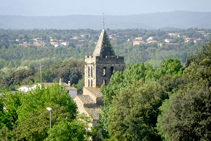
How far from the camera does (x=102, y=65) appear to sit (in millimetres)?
50688

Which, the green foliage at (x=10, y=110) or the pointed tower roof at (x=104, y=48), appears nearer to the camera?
the green foliage at (x=10, y=110)

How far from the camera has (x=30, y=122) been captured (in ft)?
111

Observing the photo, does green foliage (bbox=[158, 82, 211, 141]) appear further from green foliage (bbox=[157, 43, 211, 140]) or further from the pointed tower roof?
the pointed tower roof

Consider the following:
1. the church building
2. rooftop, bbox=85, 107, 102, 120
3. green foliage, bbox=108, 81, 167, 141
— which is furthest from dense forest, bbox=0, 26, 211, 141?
the church building

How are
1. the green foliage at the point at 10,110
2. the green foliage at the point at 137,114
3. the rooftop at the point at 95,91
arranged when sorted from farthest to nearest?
1. the rooftop at the point at 95,91
2. the green foliage at the point at 10,110
3. the green foliage at the point at 137,114

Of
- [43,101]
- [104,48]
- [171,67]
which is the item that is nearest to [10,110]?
[43,101]

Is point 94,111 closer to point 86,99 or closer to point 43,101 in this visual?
point 86,99

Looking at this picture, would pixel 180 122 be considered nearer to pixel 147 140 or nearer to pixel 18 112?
pixel 147 140

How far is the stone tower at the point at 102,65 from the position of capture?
50562 mm

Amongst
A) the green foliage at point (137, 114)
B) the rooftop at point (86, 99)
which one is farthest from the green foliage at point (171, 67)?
the green foliage at point (137, 114)

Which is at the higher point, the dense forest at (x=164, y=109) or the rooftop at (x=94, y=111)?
the dense forest at (x=164, y=109)

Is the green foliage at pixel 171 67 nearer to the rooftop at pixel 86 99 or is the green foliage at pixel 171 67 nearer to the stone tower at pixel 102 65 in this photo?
the stone tower at pixel 102 65

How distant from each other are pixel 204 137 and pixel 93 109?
16730 millimetres

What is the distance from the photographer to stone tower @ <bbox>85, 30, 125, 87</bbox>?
166ft
